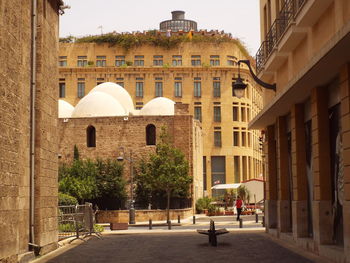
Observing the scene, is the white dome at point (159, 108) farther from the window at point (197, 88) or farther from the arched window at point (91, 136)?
the window at point (197, 88)

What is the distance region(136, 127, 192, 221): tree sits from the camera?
43250 mm

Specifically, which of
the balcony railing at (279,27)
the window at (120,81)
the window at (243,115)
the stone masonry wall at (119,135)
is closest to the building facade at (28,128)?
the balcony railing at (279,27)

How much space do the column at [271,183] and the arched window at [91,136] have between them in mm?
27892

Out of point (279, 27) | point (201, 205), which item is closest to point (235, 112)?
point (201, 205)

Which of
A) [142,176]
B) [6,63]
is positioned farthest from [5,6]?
[142,176]

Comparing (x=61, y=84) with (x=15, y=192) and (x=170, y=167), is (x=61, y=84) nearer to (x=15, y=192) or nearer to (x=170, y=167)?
(x=170, y=167)

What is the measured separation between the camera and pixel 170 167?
43.4m

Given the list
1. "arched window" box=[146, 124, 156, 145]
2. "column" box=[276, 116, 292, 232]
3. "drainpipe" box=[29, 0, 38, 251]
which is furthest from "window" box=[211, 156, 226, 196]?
"drainpipe" box=[29, 0, 38, 251]

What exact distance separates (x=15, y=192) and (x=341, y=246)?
25.3 feet

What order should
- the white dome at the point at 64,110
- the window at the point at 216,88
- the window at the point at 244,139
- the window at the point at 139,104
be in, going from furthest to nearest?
the window at the point at 139,104, the window at the point at 244,139, the window at the point at 216,88, the white dome at the point at 64,110

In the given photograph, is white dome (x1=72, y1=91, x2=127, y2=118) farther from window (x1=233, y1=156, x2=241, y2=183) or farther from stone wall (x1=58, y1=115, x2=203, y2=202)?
window (x1=233, y1=156, x2=241, y2=183)

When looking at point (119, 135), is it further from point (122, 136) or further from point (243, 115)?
point (243, 115)

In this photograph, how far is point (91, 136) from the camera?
52188mm

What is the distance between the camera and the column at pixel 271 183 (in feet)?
81.4
